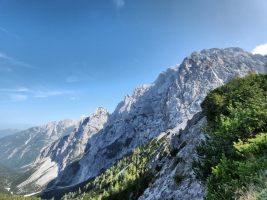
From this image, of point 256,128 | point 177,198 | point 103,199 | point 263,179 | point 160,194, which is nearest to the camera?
point 263,179

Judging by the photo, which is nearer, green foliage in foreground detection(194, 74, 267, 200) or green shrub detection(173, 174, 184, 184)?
green foliage in foreground detection(194, 74, 267, 200)

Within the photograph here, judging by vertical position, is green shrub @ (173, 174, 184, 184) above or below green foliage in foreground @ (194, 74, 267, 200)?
below

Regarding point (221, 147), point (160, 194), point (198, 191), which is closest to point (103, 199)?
point (160, 194)

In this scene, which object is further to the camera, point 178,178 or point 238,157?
point 178,178

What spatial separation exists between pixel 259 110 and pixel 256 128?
1219 millimetres

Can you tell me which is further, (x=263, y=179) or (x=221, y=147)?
(x=221, y=147)

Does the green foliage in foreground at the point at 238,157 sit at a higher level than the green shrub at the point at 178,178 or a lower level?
higher

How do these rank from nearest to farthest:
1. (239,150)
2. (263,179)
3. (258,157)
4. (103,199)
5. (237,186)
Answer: (263,179) → (237,186) → (258,157) → (239,150) → (103,199)

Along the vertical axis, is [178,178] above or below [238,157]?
below

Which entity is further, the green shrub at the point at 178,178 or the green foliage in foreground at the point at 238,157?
the green shrub at the point at 178,178

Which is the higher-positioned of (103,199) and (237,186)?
(237,186)

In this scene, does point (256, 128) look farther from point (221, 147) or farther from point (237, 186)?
point (237, 186)

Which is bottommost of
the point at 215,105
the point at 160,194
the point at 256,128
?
the point at 160,194

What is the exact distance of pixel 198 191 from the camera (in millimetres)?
31531
